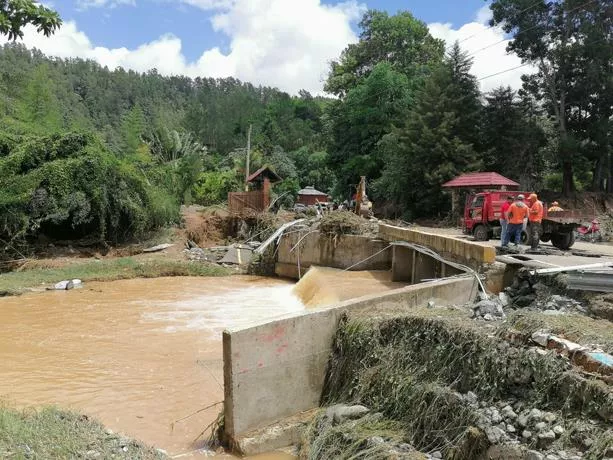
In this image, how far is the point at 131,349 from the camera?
461 inches

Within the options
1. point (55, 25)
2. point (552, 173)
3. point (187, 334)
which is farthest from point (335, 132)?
point (55, 25)

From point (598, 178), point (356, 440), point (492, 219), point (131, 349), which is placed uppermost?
point (598, 178)

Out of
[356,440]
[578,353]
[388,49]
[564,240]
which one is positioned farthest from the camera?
[388,49]

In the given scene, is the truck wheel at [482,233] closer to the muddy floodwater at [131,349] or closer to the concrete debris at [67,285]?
the muddy floodwater at [131,349]

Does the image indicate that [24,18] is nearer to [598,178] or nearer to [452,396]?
[452,396]

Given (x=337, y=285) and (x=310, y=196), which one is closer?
(x=337, y=285)

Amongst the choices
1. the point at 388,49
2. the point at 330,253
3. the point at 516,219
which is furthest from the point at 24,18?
the point at 388,49

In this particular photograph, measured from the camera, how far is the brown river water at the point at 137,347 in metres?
8.34

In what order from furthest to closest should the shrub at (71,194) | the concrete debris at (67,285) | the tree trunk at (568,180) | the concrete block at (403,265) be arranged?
the tree trunk at (568,180), the shrub at (71,194), the concrete debris at (67,285), the concrete block at (403,265)

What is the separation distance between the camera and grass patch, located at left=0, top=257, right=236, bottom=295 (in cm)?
1916

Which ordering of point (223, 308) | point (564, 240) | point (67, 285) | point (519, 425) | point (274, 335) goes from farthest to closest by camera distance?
point (67, 285), point (223, 308), point (564, 240), point (274, 335), point (519, 425)

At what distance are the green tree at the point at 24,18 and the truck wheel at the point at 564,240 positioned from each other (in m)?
14.7

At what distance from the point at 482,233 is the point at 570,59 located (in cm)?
1939

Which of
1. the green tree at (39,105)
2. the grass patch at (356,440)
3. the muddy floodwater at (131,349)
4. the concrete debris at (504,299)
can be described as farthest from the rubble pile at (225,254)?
the grass patch at (356,440)
